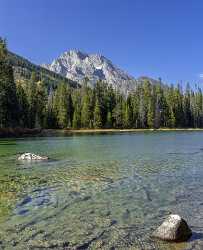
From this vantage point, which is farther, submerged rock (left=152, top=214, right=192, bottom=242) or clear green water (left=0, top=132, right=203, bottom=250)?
clear green water (left=0, top=132, right=203, bottom=250)

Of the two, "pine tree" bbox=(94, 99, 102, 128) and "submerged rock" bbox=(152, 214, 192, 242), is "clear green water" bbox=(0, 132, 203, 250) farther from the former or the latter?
"pine tree" bbox=(94, 99, 102, 128)

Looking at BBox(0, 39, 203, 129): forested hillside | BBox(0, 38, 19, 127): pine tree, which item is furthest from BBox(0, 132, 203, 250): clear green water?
BBox(0, 39, 203, 129): forested hillside

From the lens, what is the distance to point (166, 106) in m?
189

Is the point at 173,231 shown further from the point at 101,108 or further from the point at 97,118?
the point at 101,108

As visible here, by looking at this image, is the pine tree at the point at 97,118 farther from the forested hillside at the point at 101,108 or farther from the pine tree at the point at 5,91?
the pine tree at the point at 5,91

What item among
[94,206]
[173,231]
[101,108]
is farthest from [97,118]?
[173,231]

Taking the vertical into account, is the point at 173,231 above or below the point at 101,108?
below

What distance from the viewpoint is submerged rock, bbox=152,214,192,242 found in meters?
13.6

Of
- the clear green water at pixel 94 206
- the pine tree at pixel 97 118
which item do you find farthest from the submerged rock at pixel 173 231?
the pine tree at pixel 97 118

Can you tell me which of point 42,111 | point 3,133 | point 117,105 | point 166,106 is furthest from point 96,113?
point 3,133

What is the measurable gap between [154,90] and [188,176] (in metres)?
167

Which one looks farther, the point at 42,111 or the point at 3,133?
the point at 42,111

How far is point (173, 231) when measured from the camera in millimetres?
13648

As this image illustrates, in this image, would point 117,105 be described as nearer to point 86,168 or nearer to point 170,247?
point 86,168
